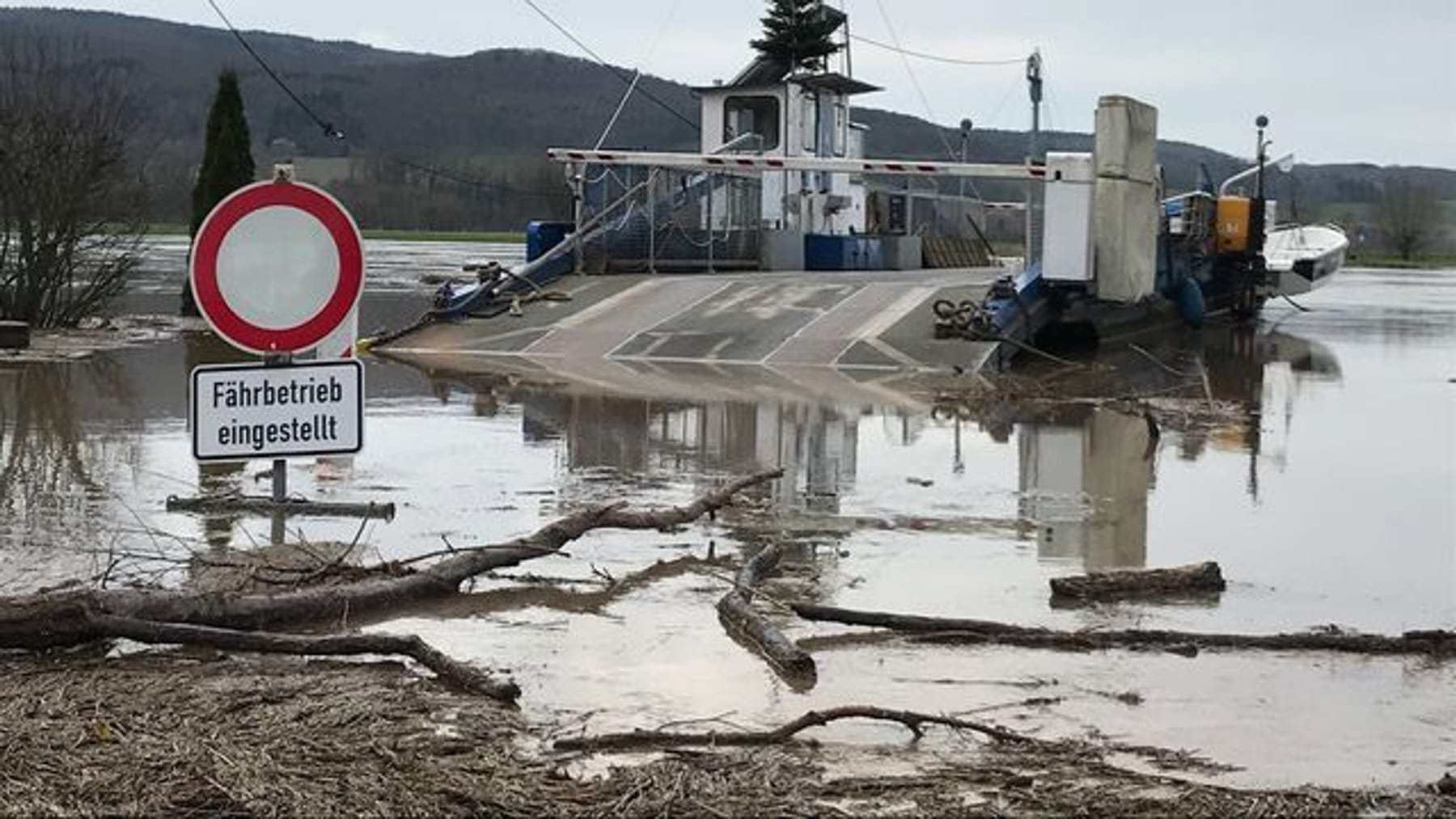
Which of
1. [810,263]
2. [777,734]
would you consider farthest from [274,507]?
[810,263]

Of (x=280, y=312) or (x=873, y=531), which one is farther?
(x=873, y=531)

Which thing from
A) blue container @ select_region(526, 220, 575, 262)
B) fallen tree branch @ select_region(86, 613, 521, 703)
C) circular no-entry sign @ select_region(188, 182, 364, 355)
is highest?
blue container @ select_region(526, 220, 575, 262)

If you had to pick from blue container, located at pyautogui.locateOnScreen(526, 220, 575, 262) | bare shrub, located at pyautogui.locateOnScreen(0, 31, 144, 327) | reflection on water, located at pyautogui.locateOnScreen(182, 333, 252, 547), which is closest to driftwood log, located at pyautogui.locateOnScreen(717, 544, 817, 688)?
reflection on water, located at pyautogui.locateOnScreen(182, 333, 252, 547)

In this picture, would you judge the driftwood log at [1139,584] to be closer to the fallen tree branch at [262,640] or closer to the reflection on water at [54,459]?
the fallen tree branch at [262,640]

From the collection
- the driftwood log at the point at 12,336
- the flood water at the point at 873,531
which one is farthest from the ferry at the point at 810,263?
the driftwood log at the point at 12,336

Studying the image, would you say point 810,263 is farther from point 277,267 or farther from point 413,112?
point 413,112

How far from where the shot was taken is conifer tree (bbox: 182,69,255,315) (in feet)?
106

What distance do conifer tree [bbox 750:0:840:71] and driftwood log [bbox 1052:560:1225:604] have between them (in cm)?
3391

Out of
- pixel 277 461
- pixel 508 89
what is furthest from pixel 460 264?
pixel 508 89

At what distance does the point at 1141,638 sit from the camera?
22.9ft

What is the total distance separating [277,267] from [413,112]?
138405mm

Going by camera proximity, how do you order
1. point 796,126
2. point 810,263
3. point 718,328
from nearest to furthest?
point 718,328 → point 810,263 → point 796,126

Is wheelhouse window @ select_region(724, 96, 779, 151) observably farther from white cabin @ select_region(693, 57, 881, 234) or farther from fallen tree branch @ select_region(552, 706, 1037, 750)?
fallen tree branch @ select_region(552, 706, 1037, 750)

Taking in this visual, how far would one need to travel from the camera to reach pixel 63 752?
4922 mm
